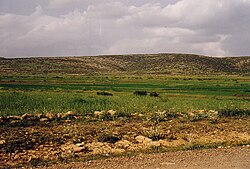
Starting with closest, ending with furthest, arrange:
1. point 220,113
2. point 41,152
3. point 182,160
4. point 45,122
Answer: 1. point 182,160
2. point 41,152
3. point 45,122
4. point 220,113

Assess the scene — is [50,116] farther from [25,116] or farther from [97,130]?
[97,130]

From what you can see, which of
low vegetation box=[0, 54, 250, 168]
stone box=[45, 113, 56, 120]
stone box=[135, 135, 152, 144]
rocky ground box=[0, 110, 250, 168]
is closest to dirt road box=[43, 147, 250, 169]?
rocky ground box=[0, 110, 250, 168]

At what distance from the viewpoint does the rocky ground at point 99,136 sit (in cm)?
1313

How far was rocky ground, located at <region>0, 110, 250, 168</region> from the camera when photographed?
1313 centimetres

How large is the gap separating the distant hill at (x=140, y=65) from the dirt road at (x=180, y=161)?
139 meters

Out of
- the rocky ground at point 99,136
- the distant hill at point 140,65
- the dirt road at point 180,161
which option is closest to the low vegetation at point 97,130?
the rocky ground at point 99,136

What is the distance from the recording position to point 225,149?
13594mm

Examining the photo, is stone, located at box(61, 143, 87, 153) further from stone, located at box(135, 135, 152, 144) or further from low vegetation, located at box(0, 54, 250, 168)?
stone, located at box(135, 135, 152, 144)

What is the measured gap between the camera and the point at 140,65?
18150cm

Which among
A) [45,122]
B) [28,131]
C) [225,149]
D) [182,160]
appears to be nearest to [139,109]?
[45,122]

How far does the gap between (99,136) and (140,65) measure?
166732 mm

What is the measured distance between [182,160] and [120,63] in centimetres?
17888

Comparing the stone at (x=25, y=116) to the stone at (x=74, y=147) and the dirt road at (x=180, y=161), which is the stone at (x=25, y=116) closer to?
the stone at (x=74, y=147)

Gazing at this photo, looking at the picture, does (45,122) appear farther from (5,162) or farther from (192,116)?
(192,116)
